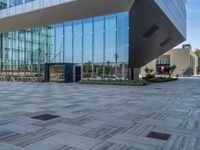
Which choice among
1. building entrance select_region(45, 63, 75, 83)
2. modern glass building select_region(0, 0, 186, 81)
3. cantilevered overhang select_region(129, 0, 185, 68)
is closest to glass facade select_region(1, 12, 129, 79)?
modern glass building select_region(0, 0, 186, 81)

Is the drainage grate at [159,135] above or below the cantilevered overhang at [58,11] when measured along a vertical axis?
below

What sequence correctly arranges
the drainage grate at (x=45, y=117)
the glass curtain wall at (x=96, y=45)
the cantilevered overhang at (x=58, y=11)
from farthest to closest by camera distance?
the glass curtain wall at (x=96, y=45), the cantilevered overhang at (x=58, y=11), the drainage grate at (x=45, y=117)

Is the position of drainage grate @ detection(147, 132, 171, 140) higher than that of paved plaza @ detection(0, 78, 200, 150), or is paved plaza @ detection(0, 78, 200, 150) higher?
paved plaza @ detection(0, 78, 200, 150)

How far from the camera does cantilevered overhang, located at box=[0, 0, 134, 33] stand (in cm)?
2442

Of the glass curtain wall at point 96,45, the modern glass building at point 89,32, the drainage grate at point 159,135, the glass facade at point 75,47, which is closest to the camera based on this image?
the drainage grate at point 159,135

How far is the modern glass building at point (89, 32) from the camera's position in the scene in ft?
85.2

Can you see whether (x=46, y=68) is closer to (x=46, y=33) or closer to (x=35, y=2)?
(x=46, y=33)

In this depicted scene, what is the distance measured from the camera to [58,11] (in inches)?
1076

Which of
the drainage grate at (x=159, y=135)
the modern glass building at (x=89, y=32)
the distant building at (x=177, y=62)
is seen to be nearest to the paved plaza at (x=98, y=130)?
the drainage grate at (x=159, y=135)

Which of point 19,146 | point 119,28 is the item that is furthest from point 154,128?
point 119,28

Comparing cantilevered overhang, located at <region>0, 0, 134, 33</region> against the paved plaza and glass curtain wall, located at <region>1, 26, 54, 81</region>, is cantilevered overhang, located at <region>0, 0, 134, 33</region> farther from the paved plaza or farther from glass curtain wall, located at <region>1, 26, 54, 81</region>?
the paved plaza

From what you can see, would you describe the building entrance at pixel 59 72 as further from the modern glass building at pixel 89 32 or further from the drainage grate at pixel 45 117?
the drainage grate at pixel 45 117

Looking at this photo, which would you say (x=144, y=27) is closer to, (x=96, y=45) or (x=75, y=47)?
(x=96, y=45)

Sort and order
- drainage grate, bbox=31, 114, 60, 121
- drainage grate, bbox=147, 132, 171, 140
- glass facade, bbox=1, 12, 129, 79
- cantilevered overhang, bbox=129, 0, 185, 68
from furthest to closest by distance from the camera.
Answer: glass facade, bbox=1, 12, 129, 79 < cantilevered overhang, bbox=129, 0, 185, 68 < drainage grate, bbox=31, 114, 60, 121 < drainage grate, bbox=147, 132, 171, 140
